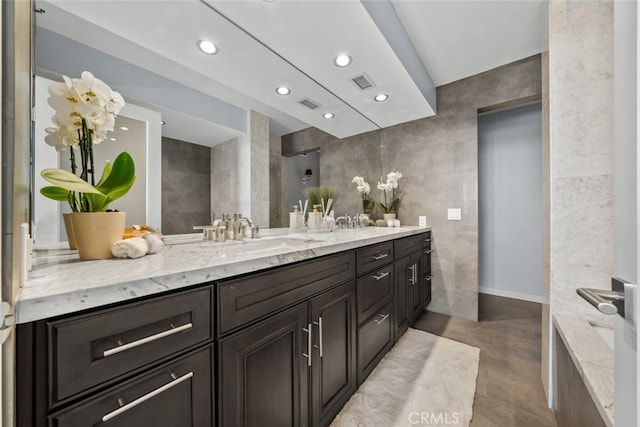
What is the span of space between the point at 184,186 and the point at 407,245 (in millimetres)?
1715

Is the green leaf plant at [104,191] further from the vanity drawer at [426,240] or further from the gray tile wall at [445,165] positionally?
the vanity drawer at [426,240]

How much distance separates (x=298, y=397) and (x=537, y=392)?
148cm

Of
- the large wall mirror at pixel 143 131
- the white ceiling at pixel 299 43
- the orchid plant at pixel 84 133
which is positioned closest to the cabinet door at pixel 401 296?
the white ceiling at pixel 299 43

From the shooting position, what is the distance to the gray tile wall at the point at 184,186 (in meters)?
1.20

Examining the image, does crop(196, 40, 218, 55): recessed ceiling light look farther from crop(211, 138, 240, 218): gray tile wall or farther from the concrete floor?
the concrete floor

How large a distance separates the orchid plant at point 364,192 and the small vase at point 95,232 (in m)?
2.11

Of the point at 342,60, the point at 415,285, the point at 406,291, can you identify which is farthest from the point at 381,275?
the point at 342,60

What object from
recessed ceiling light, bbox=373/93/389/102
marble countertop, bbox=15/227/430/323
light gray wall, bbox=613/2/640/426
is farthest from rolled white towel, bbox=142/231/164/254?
recessed ceiling light, bbox=373/93/389/102

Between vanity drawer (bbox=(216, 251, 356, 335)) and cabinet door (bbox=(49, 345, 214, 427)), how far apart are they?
117mm

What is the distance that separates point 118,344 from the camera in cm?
54

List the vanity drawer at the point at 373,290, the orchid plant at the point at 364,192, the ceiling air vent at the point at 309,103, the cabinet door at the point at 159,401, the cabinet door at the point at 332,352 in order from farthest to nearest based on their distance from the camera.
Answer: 1. the orchid plant at the point at 364,192
2. the ceiling air vent at the point at 309,103
3. the vanity drawer at the point at 373,290
4. the cabinet door at the point at 332,352
5. the cabinet door at the point at 159,401

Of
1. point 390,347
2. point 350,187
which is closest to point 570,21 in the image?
point 350,187

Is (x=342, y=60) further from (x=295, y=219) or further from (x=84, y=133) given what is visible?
(x=84, y=133)

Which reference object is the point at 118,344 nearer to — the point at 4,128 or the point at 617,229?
the point at 4,128
